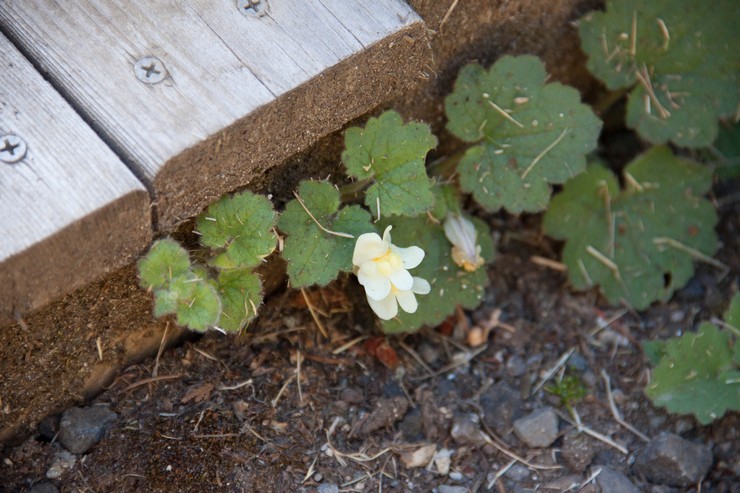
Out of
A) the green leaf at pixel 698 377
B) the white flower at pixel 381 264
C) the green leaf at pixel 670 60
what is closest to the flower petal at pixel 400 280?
the white flower at pixel 381 264

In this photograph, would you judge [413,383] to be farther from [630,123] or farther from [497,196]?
[630,123]

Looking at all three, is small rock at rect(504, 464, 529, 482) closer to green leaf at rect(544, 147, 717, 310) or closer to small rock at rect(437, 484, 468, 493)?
small rock at rect(437, 484, 468, 493)

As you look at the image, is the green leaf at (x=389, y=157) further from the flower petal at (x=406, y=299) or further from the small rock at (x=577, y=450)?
the small rock at (x=577, y=450)

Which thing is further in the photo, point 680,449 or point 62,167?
point 680,449

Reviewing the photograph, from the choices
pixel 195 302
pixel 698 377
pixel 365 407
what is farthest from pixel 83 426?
pixel 698 377

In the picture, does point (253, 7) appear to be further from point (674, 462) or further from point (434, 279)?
point (674, 462)

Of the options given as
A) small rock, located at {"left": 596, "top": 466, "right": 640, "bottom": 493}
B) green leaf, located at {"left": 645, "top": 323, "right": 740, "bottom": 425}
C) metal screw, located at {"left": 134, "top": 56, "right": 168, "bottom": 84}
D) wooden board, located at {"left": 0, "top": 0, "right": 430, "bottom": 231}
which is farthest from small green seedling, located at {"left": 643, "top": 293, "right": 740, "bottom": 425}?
metal screw, located at {"left": 134, "top": 56, "right": 168, "bottom": 84}

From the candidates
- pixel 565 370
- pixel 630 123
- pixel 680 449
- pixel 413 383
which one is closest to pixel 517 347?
pixel 565 370
